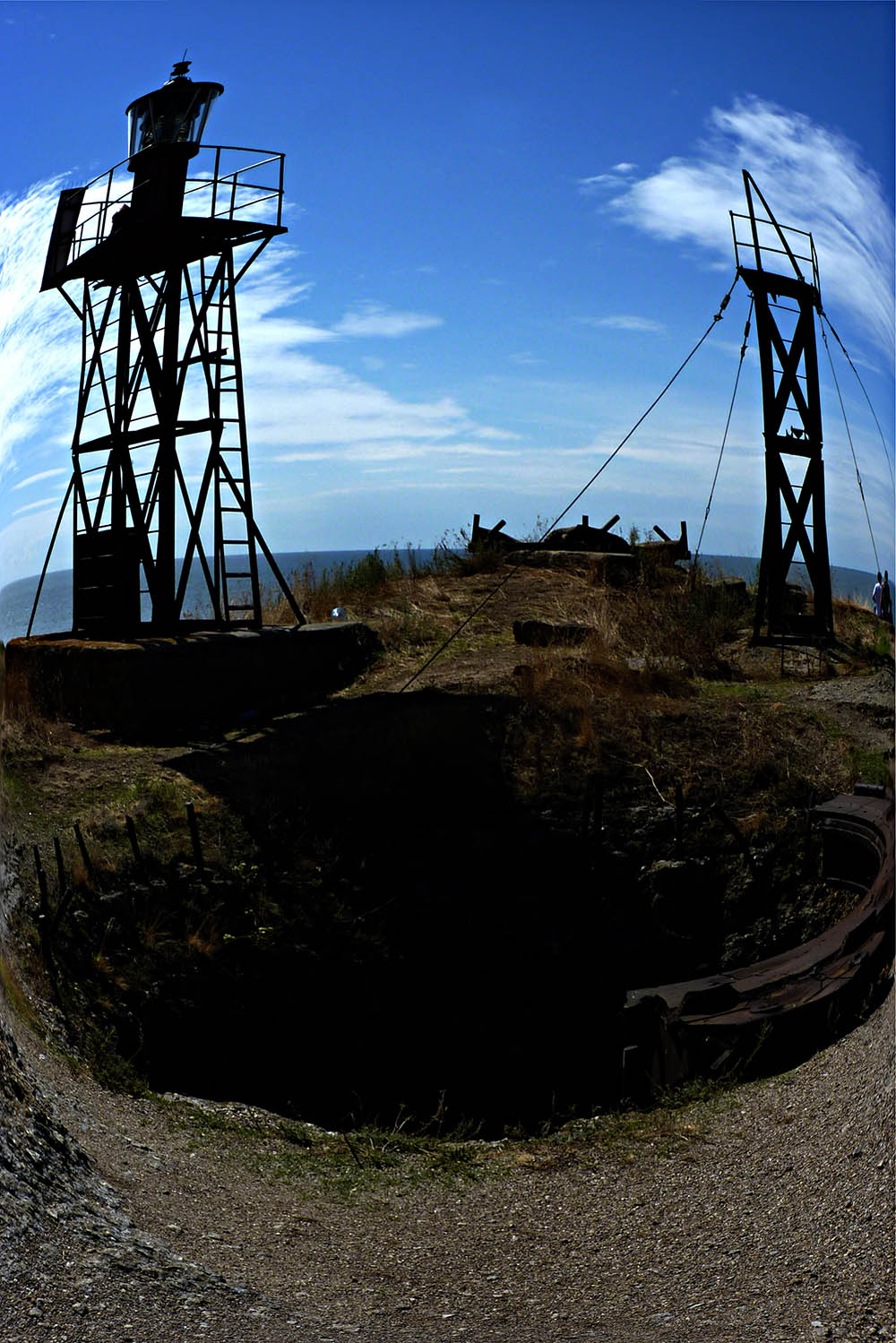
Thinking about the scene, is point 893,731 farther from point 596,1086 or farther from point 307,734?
point 307,734

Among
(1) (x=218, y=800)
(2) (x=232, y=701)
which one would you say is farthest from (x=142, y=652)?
(1) (x=218, y=800)

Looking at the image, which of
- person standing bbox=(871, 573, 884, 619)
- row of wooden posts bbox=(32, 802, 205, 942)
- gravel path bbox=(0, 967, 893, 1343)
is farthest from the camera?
person standing bbox=(871, 573, 884, 619)

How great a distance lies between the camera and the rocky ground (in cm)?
238

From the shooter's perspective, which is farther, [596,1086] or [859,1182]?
[859,1182]

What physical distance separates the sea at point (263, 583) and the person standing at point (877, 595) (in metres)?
0.02

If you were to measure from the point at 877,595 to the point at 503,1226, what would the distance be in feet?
6.31

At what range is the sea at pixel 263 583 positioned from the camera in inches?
101

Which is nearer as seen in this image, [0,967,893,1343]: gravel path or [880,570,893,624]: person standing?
[0,967,893,1343]: gravel path

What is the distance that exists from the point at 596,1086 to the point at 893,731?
1174 millimetres

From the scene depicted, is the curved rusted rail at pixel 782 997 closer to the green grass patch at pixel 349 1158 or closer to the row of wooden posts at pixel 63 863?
the green grass patch at pixel 349 1158

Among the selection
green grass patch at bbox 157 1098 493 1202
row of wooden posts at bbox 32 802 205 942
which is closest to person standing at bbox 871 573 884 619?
green grass patch at bbox 157 1098 493 1202

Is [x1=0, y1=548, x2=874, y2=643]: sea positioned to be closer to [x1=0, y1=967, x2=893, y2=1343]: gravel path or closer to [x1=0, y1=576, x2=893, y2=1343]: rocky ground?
[x1=0, y1=576, x2=893, y2=1343]: rocky ground

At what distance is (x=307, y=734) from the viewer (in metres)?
2.56

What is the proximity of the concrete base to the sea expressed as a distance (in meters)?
0.15
